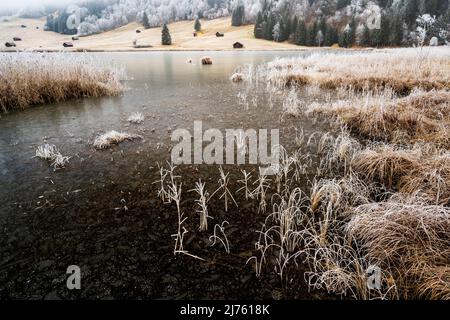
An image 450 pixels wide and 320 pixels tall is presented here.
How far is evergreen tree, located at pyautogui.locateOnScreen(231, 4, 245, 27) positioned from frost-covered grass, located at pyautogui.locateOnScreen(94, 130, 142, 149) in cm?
11891

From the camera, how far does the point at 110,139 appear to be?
804 cm

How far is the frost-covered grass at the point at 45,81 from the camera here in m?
12.0

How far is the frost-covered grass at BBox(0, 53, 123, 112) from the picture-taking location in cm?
1198

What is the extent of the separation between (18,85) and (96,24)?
13794cm

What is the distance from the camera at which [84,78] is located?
→ 14.8 metres

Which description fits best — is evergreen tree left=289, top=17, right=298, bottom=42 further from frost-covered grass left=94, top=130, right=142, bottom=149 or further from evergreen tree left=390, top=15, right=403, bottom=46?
frost-covered grass left=94, top=130, right=142, bottom=149

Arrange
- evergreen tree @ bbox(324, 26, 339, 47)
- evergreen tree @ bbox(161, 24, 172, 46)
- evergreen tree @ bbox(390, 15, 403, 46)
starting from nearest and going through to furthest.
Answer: evergreen tree @ bbox(390, 15, 403, 46) < evergreen tree @ bbox(161, 24, 172, 46) < evergreen tree @ bbox(324, 26, 339, 47)

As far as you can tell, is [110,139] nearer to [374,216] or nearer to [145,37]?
[374,216]

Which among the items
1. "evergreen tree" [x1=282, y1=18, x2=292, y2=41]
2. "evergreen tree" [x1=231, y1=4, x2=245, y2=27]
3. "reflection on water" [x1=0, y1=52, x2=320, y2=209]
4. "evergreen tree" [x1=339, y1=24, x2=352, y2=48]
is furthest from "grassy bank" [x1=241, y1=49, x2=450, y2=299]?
"evergreen tree" [x1=231, y1=4, x2=245, y2=27]

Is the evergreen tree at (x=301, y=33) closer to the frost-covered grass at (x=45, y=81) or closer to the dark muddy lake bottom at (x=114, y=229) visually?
the frost-covered grass at (x=45, y=81)

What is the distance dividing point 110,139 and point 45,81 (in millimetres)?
7981

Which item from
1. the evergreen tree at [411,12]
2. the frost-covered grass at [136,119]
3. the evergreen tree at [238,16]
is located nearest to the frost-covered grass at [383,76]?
the frost-covered grass at [136,119]
